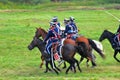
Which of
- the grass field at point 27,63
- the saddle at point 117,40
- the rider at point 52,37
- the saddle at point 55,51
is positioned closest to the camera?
the grass field at point 27,63

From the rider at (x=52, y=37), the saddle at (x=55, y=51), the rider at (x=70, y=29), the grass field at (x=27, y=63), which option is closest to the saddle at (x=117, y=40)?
the grass field at (x=27, y=63)

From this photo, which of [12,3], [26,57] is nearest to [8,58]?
[26,57]

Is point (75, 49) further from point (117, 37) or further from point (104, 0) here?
point (104, 0)

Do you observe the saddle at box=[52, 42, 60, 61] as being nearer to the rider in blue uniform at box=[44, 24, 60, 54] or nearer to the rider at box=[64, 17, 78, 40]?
the rider in blue uniform at box=[44, 24, 60, 54]

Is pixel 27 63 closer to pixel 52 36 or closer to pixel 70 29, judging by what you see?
pixel 70 29

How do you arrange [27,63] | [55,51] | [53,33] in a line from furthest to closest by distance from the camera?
1. [27,63]
2. [53,33]
3. [55,51]

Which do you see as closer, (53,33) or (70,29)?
(53,33)

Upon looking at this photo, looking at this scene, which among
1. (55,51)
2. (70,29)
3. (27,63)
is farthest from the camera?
(27,63)

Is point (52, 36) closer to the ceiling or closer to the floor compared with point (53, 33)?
closer to the floor

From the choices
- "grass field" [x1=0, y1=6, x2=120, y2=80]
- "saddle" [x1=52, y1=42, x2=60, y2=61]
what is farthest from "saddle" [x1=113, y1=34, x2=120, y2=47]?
"saddle" [x1=52, y1=42, x2=60, y2=61]

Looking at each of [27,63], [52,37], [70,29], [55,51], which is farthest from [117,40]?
[27,63]

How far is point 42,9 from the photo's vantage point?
6400cm

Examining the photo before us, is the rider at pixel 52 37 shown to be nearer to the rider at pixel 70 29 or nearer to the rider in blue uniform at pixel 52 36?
the rider in blue uniform at pixel 52 36

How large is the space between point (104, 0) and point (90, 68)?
54179mm
